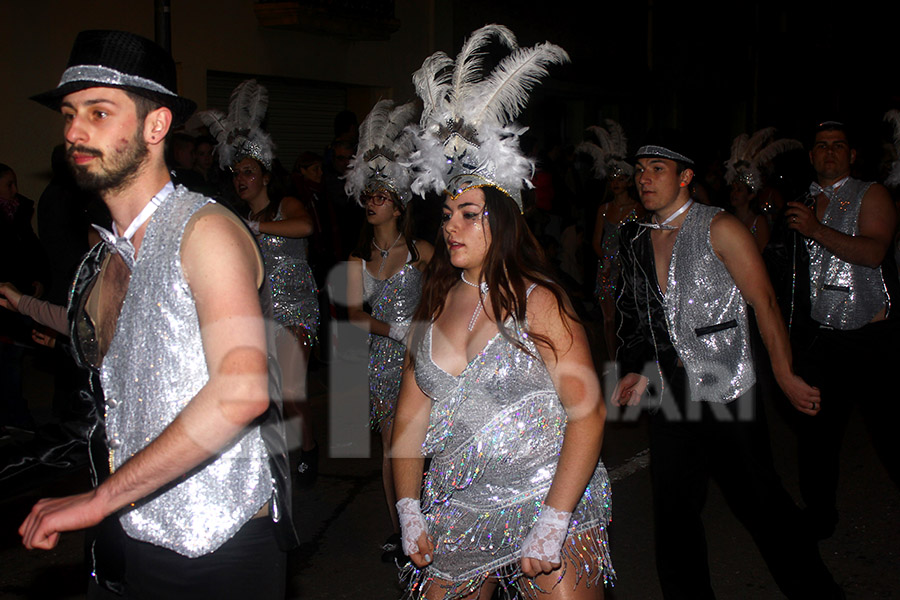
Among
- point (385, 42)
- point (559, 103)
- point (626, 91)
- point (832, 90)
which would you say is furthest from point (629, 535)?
point (832, 90)

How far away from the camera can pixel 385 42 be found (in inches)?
600

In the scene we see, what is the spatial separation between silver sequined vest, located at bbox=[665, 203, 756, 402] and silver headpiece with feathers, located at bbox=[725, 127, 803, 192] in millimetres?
4979

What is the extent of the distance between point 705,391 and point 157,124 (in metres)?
2.50

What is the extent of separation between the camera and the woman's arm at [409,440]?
306cm

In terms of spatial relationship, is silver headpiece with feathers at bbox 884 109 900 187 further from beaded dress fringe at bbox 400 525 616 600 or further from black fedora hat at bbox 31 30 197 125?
black fedora hat at bbox 31 30 197 125

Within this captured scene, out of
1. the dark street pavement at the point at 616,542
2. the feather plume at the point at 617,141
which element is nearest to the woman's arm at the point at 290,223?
the dark street pavement at the point at 616,542

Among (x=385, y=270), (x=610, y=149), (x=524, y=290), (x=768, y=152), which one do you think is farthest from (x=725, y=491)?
(x=610, y=149)

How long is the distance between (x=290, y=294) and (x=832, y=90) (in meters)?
29.7

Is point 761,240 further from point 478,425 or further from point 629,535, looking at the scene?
point 478,425

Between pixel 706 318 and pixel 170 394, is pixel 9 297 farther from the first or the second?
pixel 706 318

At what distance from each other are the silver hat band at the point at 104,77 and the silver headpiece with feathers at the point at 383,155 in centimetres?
321

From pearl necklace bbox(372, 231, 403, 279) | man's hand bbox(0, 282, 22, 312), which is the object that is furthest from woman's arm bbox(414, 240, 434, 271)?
man's hand bbox(0, 282, 22, 312)

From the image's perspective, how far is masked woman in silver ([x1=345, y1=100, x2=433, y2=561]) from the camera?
514 centimetres

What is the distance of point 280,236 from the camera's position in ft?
20.6
